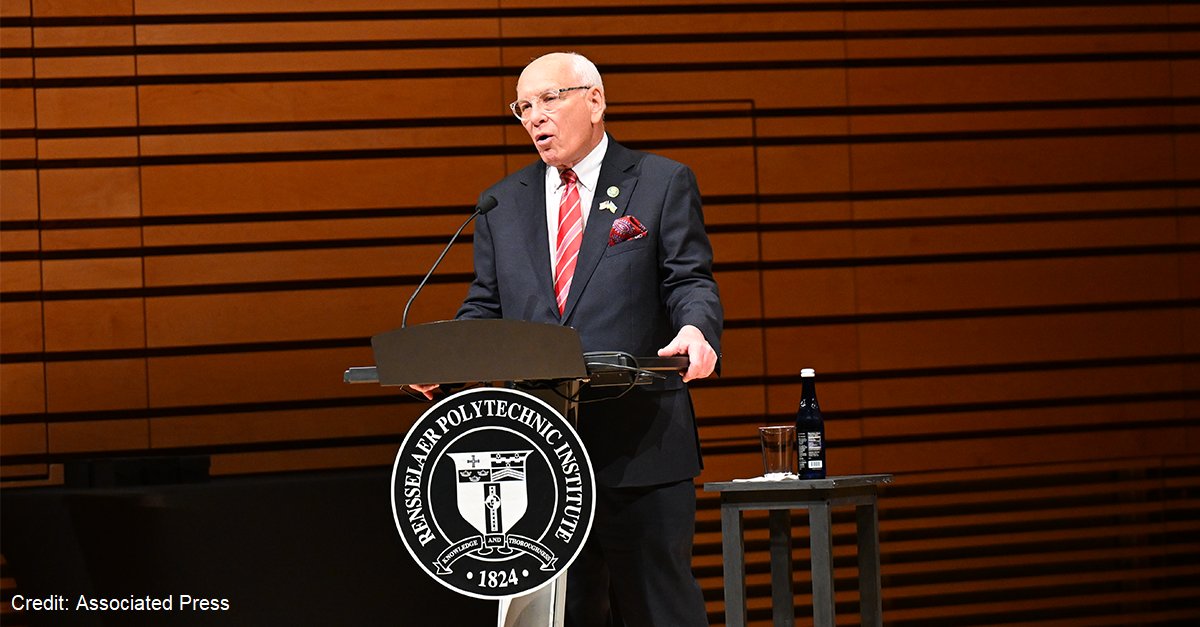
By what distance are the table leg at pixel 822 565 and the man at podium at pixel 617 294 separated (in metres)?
0.49

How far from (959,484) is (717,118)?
1695 mm

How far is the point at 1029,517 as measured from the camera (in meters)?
4.75

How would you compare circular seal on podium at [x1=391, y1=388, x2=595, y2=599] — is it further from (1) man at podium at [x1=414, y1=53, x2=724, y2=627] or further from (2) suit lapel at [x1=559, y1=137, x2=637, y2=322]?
(2) suit lapel at [x1=559, y1=137, x2=637, y2=322]

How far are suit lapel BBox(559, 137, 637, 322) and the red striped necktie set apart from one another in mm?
18

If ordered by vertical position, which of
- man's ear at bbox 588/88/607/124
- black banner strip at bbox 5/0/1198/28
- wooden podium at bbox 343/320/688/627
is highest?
black banner strip at bbox 5/0/1198/28

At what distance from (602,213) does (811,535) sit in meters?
0.87

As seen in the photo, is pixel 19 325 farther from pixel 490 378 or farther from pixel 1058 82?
pixel 1058 82

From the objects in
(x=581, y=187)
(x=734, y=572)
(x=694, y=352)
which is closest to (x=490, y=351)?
(x=694, y=352)

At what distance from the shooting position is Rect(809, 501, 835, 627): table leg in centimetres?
254

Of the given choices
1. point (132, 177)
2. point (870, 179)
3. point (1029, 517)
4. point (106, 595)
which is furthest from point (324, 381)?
point (1029, 517)

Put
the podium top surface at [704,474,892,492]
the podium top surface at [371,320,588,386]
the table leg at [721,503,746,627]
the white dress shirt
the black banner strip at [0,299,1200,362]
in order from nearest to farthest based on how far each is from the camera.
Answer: the podium top surface at [371,320,588,386] < the white dress shirt < the podium top surface at [704,474,892,492] < the table leg at [721,503,746,627] < the black banner strip at [0,299,1200,362]

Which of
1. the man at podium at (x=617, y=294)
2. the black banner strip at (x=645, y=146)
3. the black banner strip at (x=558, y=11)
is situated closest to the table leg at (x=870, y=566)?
the man at podium at (x=617, y=294)

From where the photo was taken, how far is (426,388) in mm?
1827

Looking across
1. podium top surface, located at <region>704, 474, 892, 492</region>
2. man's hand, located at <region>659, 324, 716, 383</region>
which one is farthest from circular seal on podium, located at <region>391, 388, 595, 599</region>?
podium top surface, located at <region>704, 474, 892, 492</region>
